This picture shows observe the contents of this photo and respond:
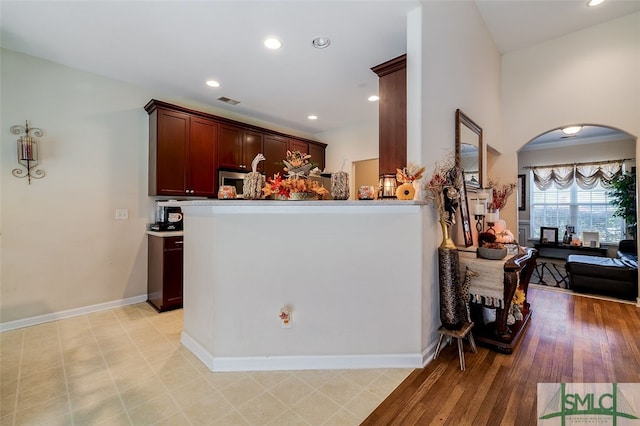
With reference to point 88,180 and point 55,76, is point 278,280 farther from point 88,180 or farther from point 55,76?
point 55,76

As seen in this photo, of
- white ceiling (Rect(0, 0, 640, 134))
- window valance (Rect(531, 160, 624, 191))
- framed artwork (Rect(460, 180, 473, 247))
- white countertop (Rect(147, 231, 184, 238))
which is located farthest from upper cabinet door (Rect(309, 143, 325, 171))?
window valance (Rect(531, 160, 624, 191))

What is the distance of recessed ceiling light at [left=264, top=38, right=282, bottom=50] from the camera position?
271cm

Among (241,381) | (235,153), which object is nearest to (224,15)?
(235,153)

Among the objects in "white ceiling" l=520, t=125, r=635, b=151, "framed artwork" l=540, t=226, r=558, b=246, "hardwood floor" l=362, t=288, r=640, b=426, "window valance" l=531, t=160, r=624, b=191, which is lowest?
"hardwood floor" l=362, t=288, r=640, b=426

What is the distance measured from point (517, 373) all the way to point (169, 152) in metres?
4.36

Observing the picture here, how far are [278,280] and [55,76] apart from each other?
141 inches

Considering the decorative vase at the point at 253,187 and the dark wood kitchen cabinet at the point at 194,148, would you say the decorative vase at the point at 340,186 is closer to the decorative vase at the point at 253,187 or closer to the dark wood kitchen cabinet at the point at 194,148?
the decorative vase at the point at 253,187

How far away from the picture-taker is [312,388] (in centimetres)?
178

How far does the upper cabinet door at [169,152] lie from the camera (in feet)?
11.6

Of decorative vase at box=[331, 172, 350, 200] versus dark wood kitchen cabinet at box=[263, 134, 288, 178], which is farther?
dark wood kitchen cabinet at box=[263, 134, 288, 178]

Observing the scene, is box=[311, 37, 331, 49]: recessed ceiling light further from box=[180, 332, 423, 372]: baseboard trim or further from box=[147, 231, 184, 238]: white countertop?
box=[180, 332, 423, 372]: baseboard trim

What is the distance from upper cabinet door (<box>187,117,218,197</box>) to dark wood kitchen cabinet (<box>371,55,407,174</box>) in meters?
2.65

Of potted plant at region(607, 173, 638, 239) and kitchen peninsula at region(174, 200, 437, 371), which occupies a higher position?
potted plant at region(607, 173, 638, 239)

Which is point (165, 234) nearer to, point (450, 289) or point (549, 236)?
point (450, 289)
